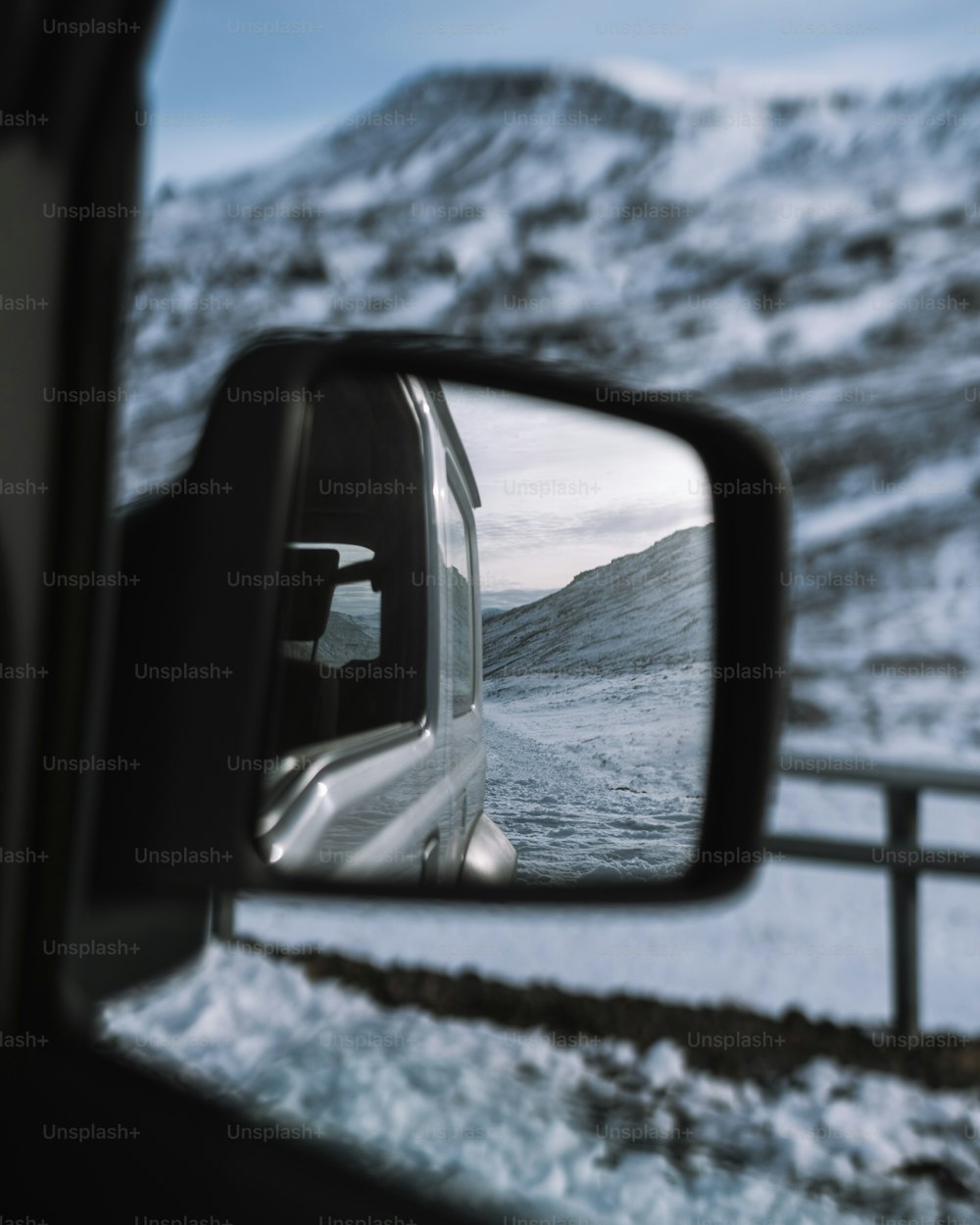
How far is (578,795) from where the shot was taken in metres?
1.23

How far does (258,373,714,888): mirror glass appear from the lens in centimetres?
114

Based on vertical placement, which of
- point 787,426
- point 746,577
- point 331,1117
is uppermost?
point 787,426

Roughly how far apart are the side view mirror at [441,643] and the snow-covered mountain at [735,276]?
17420 millimetres

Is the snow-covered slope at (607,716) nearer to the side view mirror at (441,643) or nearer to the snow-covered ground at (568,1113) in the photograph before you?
the side view mirror at (441,643)

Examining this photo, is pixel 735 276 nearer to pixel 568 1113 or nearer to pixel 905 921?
pixel 905 921

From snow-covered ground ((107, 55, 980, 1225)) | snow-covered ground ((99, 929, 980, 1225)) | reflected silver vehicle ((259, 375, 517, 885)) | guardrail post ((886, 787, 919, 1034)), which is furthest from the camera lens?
guardrail post ((886, 787, 919, 1034))

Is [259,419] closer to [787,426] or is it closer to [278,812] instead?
[278,812]

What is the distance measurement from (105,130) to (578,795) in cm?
79

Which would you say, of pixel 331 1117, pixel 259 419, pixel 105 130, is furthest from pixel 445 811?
pixel 331 1117

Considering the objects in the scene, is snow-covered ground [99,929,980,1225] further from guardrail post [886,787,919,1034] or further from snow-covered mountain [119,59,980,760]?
snow-covered mountain [119,59,980,760]

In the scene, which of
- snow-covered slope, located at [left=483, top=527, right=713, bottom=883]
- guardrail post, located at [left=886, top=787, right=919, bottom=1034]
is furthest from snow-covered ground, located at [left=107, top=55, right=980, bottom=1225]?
guardrail post, located at [left=886, top=787, right=919, bottom=1034]

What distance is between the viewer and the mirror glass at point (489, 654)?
114cm

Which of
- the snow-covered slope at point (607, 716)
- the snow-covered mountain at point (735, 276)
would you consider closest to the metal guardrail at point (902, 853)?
the snow-covered slope at point (607, 716)

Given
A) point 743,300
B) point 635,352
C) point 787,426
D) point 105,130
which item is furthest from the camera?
point 743,300
